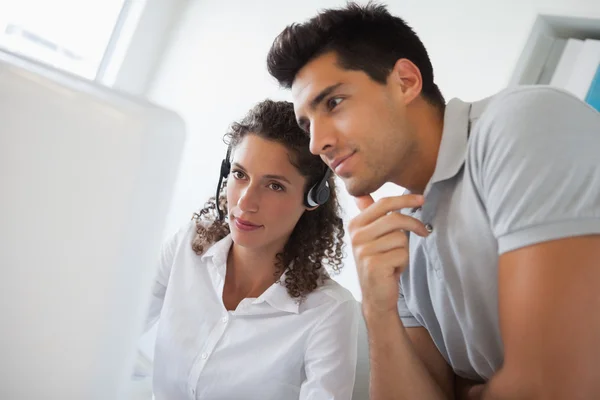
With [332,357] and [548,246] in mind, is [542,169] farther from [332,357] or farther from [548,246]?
[332,357]

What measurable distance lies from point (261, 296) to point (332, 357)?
0.72 ft

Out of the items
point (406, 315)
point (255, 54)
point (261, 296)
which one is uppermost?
point (255, 54)

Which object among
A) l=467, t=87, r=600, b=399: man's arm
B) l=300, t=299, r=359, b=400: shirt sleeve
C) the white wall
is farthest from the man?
the white wall

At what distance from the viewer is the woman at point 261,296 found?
3.73 ft

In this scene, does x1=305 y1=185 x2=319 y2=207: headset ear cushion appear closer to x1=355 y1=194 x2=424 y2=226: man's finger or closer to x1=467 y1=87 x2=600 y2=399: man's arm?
x1=355 y1=194 x2=424 y2=226: man's finger

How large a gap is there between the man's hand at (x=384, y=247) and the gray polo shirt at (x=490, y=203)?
0.07 meters

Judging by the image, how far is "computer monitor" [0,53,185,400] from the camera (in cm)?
32

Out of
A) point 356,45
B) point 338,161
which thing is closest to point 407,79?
point 356,45

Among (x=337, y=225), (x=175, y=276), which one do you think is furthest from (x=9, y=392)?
(x=337, y=225)

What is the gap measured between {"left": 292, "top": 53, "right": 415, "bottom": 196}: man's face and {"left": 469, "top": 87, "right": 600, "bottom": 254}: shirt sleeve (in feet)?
0.78

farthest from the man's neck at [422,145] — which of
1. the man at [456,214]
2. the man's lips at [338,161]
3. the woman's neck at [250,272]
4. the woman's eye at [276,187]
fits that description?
the woman's neck at [250,272]

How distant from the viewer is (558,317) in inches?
25.0

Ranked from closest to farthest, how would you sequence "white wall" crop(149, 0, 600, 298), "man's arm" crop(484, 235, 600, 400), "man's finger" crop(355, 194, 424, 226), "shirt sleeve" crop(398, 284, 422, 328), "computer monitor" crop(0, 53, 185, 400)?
"computer monitor" crop(0, 53, 185, 400), "man's arm" crop(484, 235, 600, 400), "man's finger" crop(355, 194, 424, 226), "shirt sleeve" crop(398, 284, 422, 328), "white wall" crop(149, 0, 600, 298)

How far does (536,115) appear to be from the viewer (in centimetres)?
70
